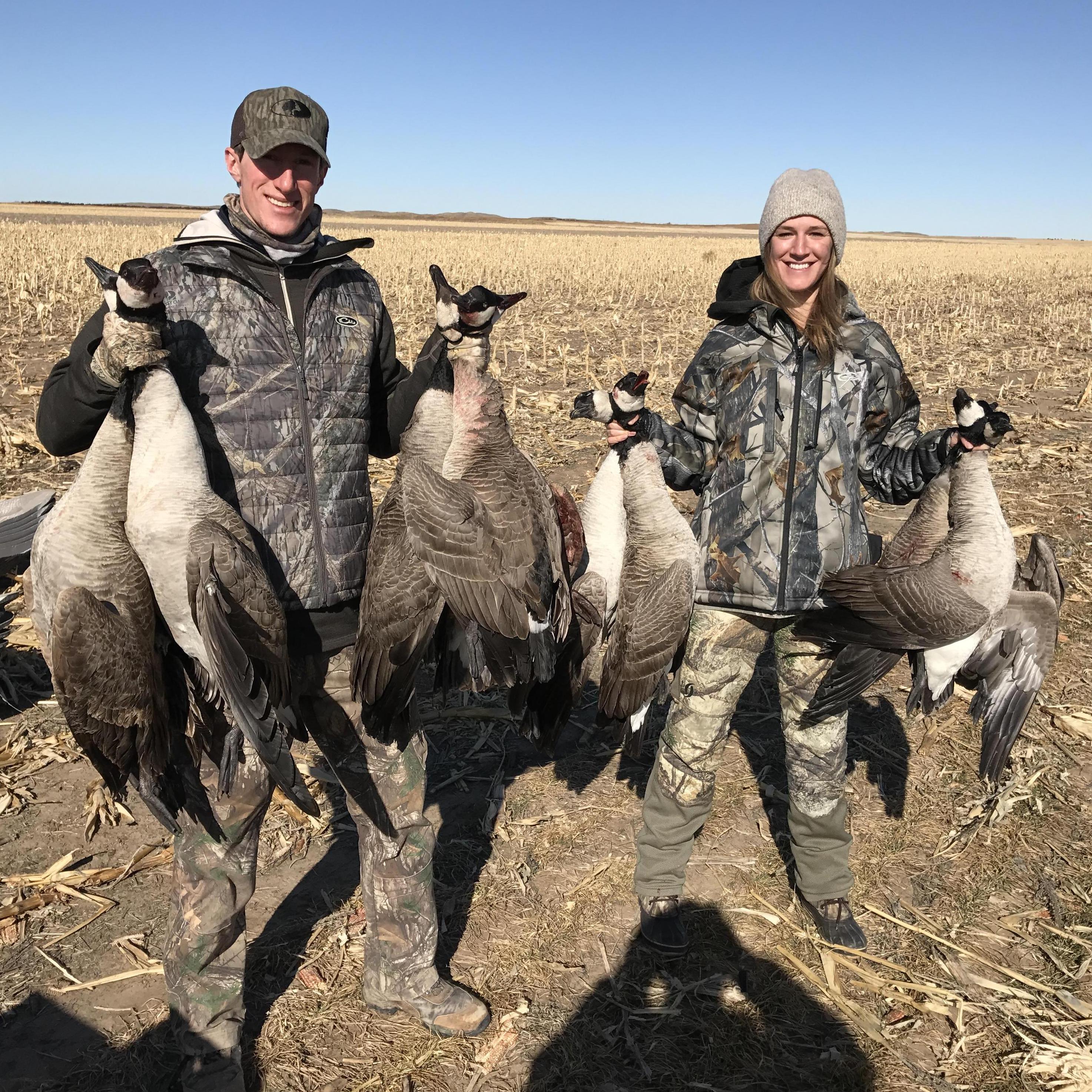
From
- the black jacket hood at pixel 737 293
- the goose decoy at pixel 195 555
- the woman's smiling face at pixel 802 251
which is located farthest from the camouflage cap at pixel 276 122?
the woman's smiling face at pixel 802 251

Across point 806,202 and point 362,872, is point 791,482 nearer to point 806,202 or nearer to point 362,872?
point 806,202

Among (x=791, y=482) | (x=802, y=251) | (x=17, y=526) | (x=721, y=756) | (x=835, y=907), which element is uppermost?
(x=802, y=251)

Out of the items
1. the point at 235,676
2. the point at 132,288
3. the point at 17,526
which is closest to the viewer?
the point at 132,288

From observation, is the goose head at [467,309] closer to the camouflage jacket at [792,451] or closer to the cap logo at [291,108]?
the cap logo at [291,108]

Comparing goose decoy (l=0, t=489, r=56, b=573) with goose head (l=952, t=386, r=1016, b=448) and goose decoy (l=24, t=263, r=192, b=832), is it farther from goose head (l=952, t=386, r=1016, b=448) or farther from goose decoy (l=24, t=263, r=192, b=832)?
goose head (l=952, t=386, r=1016, b=448)

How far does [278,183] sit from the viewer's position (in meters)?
3.11

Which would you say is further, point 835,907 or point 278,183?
point 835,907

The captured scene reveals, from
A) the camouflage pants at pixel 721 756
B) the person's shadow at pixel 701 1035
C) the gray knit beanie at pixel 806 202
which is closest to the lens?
the person's shadow at pixel 701 1035

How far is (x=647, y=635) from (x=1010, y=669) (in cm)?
191

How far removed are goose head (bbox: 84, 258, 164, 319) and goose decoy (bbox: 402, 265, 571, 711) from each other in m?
0.95

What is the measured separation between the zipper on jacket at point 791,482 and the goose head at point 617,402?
80 cm

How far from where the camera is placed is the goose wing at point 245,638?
272 cm

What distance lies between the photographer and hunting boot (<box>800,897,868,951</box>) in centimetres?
428

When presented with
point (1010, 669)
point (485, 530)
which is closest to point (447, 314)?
point (485, 530)
